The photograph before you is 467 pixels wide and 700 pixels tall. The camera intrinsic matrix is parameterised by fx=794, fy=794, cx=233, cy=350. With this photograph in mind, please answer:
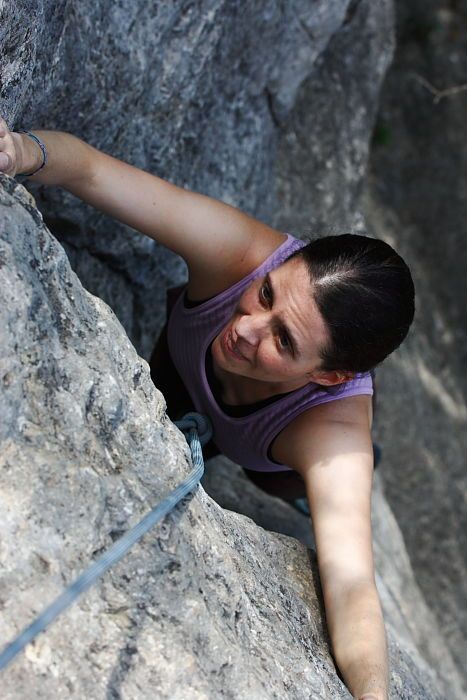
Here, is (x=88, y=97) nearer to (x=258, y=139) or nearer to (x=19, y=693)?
(x=258, y=139)

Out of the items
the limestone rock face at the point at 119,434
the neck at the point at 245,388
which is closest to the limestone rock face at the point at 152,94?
the limestone rock face at the point at 119,434

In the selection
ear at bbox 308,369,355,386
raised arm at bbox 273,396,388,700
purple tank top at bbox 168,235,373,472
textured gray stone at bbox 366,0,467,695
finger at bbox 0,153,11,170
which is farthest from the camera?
textured gray stone at bbox 366,0,467,695

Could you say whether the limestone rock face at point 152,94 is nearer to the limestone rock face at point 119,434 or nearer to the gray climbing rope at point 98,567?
the limestone rock face at point 119,434

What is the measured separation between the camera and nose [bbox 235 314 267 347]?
184 cm

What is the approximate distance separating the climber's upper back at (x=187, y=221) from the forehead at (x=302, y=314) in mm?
270

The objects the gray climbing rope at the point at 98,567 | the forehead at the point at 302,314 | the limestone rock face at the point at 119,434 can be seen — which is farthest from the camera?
the forehead at the point at 302,314

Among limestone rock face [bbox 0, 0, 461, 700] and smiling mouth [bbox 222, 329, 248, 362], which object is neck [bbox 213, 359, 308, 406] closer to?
smiling mouth [bbox 222, 329, 248, 362]

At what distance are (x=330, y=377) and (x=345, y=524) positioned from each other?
35 centimetres

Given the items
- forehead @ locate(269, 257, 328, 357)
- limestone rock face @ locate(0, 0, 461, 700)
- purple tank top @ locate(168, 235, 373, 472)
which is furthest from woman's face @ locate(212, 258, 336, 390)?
limestone rock face @ locate(0, 0, 461, 700)

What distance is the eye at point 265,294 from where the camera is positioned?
187 cm

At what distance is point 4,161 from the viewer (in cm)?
156

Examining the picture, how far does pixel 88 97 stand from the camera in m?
2.20

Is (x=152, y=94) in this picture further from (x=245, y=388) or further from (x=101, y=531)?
(x=101, y=531)

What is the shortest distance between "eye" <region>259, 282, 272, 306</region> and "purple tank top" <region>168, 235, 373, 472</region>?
0.14 m
